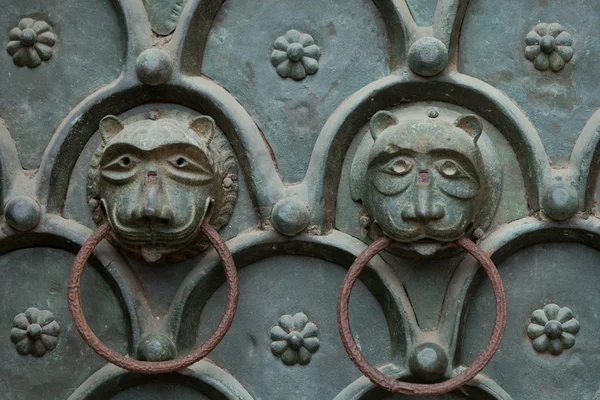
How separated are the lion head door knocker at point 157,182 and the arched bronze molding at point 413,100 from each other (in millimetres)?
180

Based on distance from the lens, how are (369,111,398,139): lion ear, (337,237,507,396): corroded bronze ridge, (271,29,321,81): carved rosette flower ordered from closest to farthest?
(337,237,507,396): corroded bronze ridge, (369,111,398,139): lion ear, (271,29,321,81): carved rosette flower

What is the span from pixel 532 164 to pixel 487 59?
205 millimetres

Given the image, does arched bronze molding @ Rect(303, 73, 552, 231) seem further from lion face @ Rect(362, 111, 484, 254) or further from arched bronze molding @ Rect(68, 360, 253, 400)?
arched bronze molding @ Rect(68, 360, 253, 400)

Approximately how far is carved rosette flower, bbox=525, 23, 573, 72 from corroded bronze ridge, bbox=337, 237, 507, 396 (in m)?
0.38

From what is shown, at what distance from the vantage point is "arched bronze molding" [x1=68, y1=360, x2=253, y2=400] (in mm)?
2529

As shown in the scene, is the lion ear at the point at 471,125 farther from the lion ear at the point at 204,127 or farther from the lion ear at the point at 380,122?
the lion ear at the point at 204,127

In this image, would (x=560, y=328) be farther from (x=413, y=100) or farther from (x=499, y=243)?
(x=413, y=100)

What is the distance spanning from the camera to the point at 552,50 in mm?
2557

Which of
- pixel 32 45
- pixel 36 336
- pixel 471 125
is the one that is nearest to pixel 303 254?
pixel 471 125

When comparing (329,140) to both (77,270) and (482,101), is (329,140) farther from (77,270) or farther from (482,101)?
(77,270)

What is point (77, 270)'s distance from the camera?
7.92 feet

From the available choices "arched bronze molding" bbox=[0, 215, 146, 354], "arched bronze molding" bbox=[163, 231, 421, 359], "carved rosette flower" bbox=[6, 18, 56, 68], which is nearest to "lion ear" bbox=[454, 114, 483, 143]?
"arched bronze molding" bbox=[163, 231, 421, 359]

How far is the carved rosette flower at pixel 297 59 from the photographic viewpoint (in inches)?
102

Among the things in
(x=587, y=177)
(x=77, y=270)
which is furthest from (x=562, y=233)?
(x=77, y=270)
